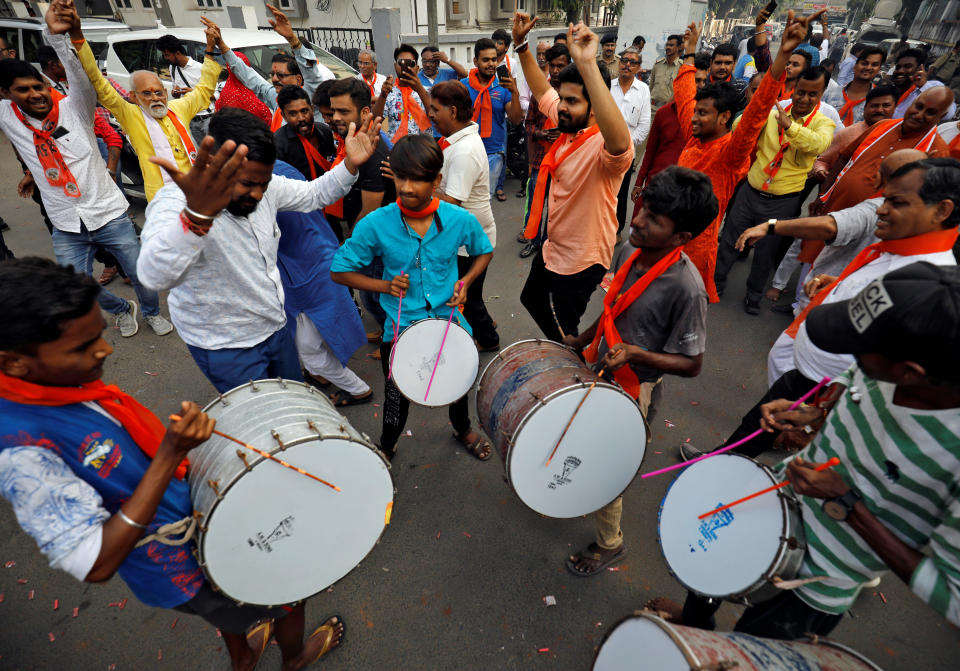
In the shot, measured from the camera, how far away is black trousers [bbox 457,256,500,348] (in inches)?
152

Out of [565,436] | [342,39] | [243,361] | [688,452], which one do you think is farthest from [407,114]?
[342,39]

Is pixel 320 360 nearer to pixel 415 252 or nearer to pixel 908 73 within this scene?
pixel 415 252

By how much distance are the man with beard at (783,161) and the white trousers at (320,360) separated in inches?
155

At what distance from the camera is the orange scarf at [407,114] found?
228 inches

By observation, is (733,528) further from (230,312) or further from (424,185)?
(230,312)

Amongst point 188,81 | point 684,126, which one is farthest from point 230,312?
point 188,81

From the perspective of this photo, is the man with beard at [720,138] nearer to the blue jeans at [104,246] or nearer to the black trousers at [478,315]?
the black trousers at [478,315]

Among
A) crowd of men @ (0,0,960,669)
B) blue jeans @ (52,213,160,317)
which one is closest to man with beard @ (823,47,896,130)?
crowd of men @ (0,0,960,669)

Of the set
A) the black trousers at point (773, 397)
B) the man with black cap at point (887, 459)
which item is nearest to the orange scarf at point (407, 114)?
the black trousers at point (773, 397)

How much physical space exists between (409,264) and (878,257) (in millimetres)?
2408

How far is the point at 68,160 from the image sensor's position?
3.87m

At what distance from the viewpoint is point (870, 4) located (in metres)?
40.5

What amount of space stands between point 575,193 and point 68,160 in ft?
13.9

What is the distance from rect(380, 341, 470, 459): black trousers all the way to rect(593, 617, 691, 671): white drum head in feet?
5.78
